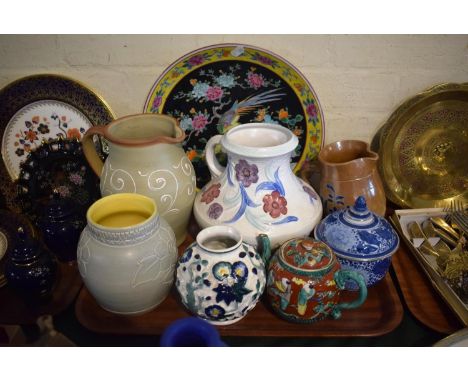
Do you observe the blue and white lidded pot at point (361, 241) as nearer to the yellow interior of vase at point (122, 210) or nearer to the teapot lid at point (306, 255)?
the teapot lid at point (306, 255)

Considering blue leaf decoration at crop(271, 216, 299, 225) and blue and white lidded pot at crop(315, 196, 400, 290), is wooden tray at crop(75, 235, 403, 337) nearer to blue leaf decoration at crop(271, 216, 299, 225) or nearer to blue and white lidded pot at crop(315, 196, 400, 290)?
blue and white lidded pot at crop(315, 196, 400, 290)

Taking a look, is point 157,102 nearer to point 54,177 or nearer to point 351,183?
point 54,177

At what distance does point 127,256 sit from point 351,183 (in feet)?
1.93

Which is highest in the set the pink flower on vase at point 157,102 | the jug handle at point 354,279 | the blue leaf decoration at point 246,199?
the pink flower on vase at point 157,102

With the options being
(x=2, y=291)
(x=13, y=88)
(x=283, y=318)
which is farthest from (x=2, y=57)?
(x=283, y=318)

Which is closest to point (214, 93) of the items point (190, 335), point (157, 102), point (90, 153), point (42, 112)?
point (157, 102)

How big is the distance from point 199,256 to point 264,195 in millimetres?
216

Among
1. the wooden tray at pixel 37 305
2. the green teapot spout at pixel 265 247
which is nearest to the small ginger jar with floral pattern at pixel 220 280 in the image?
the green teapot spout at pixel 265 247

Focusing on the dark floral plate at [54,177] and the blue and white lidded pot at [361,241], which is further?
the dark floral plate at [54,177]

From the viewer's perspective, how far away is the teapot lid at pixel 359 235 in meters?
0.92

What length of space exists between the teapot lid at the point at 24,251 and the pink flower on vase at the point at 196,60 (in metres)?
0.63

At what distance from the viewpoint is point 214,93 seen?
3.93ft

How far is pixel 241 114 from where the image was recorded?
1213mm

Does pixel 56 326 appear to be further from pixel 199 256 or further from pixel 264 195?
pixel 264 195
